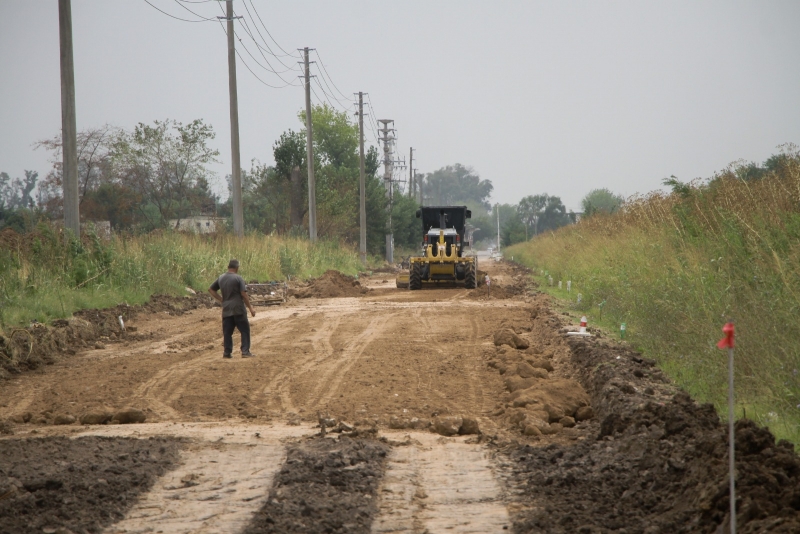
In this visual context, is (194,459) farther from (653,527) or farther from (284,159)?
(284,159)

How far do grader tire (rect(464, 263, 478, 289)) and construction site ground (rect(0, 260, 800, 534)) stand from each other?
53.9ft

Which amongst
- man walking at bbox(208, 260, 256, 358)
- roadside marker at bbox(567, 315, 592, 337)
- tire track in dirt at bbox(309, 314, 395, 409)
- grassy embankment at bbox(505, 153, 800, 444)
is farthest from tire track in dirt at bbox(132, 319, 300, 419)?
grassy embankment at bbox(505, 153, 800, 444)

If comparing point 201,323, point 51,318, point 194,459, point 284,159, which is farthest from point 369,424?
point 284,159

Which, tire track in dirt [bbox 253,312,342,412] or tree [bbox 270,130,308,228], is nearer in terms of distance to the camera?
tire track in dirt [bbox 253,312,342,412]

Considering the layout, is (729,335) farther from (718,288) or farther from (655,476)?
(718,288)

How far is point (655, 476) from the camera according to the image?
21.4 ft

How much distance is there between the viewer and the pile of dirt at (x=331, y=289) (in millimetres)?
29922

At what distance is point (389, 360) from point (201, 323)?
7578 millimetres

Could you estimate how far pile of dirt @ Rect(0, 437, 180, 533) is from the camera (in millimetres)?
6016

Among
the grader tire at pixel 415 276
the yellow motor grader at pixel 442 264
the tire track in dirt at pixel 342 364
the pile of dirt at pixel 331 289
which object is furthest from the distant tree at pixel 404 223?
the tire track in dirt at pixel 342 364

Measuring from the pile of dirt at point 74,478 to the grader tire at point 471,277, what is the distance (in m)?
24.4

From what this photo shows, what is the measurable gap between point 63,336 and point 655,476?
40.3 feet

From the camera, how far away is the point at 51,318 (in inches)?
661

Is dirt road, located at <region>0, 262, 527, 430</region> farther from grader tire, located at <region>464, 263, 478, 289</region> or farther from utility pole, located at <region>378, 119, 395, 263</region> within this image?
utility pole, located at <region>378, 119, 395, 263</region>
